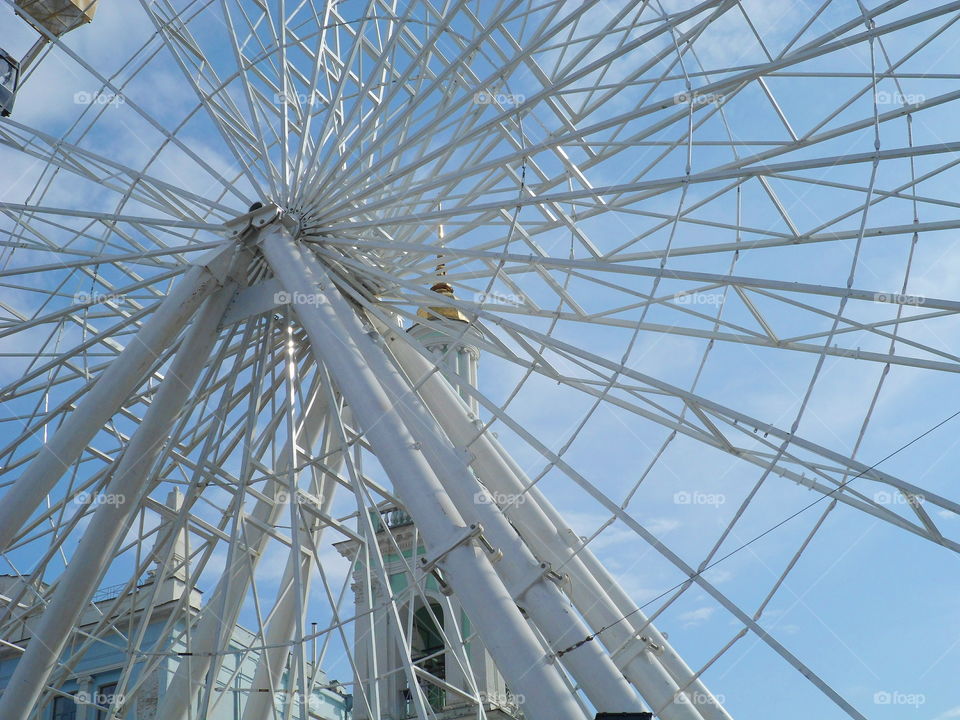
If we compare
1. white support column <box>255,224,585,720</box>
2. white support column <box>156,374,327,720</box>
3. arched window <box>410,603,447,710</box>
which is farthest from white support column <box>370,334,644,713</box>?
arched window <box>410,603,447,710</box>

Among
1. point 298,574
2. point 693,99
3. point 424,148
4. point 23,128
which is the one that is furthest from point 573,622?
point 23,128

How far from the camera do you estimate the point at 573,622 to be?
12.7 m

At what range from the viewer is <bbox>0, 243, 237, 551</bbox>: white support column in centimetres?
1597

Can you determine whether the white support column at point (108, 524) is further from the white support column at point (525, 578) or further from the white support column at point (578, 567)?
the white support column at point (525, 578)

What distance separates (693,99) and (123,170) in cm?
967

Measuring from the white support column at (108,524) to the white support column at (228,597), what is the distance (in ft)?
6.04

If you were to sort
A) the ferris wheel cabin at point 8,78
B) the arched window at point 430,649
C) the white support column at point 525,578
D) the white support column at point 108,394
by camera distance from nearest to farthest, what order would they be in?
the white support column at point 525,578 → the white support column at point 108,394 → the ferris wheel cabin at point 8,78 → the arched window at point 430,649

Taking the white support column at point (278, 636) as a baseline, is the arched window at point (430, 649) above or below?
above

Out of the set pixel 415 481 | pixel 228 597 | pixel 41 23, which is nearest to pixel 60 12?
pixel 41 23

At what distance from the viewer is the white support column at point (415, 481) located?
11.4 m

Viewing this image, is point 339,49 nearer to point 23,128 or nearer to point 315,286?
point 23,128

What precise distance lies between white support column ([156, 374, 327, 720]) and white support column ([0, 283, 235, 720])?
6.04 ft

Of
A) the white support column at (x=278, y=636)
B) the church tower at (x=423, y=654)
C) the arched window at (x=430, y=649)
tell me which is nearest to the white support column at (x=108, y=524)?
the white support column at (x=278, y=636)

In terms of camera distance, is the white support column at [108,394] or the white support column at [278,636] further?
the white support column at [278,636]
